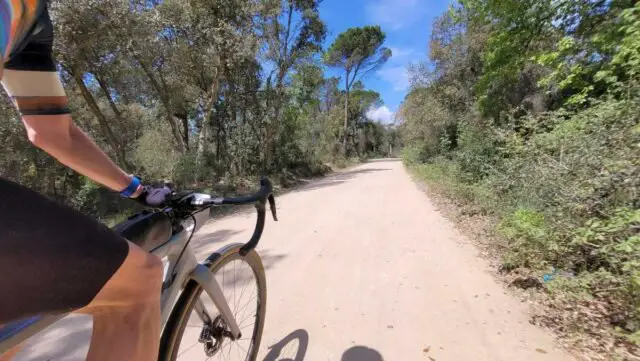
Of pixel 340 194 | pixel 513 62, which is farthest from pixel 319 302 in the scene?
pixel 513 62

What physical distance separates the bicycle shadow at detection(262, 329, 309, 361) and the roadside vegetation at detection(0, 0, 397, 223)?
6.94 meters

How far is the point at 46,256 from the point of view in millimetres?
613

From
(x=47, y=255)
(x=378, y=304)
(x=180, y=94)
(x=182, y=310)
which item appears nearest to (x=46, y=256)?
(x=47, y=255)

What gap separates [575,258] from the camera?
2992 mm

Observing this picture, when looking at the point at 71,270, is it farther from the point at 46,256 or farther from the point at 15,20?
the point at 15,20

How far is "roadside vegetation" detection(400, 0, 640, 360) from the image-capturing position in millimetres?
2439

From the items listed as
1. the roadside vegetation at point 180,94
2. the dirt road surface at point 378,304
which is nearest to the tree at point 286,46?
the roadside vegetation at point 180,94

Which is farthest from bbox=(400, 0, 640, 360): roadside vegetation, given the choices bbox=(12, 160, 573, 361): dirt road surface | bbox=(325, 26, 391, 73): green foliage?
bbox=(325, 26, 391, 73): green foliage

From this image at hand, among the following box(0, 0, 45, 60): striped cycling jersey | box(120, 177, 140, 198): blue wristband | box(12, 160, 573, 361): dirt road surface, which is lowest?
box(12, 160, 573, 361): dirt road surface

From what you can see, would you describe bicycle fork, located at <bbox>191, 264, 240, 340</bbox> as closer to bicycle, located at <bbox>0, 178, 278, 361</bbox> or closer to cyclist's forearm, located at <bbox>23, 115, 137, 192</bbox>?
bicycle, located at <bbox>0, 178, 278, 361</bbox>

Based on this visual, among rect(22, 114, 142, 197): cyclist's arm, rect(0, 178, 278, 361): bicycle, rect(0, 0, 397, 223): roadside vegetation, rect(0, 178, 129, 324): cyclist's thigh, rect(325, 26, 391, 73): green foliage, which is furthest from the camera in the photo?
rect(325, 26, 391, 73): green foliage

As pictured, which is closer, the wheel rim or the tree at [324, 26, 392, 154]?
the wheel rim

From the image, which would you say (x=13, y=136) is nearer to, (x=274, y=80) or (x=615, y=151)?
(x=274, y=80)

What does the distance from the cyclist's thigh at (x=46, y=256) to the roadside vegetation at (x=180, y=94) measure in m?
7.87
